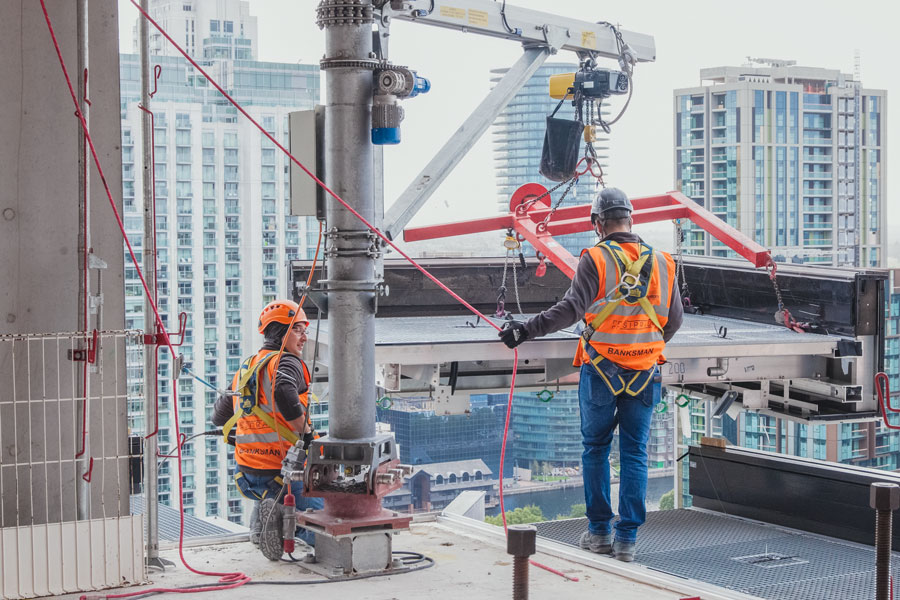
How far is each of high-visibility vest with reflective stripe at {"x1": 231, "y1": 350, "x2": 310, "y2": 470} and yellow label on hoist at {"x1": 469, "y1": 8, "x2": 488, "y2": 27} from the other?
4.10 metres

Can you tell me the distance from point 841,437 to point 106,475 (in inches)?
1734

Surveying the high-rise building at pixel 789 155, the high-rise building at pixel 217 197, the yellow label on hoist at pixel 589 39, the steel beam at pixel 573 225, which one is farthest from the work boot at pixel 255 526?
the high-rise building at pixel 789 155

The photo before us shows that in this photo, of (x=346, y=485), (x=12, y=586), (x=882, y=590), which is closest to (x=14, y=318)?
(x=12, y=586)

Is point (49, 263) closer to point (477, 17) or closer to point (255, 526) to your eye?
point (255, 526)

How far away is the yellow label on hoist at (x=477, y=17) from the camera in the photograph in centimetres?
814

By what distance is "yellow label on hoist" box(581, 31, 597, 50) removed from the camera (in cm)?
881

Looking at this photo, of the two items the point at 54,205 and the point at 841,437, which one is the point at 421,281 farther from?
the point at 841,437

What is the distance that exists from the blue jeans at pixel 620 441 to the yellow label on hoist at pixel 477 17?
4.10 m

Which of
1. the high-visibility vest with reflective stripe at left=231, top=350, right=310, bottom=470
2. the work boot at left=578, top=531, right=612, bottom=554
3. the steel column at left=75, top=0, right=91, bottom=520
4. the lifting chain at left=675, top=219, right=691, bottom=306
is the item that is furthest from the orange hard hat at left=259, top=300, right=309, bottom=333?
the lifting chain at left=675, top=219, right=691, bottom=306

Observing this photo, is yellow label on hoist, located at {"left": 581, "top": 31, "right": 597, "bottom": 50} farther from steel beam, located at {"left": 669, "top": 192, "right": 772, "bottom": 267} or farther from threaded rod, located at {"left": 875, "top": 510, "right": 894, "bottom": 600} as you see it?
threaded rod, located at {"left": 875, "top": 510, "right": 894, "bottom": 600}

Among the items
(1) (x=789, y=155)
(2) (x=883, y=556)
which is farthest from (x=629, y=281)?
(1) (x=789, y=155)

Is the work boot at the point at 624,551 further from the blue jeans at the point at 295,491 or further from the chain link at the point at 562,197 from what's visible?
the chain link at the point at 562,197

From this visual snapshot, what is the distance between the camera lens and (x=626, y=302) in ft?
15.6

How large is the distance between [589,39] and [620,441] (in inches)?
189
